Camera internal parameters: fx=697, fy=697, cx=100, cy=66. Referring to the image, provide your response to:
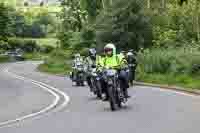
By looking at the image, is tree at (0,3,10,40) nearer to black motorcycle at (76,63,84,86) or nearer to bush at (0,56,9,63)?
bush at (0,56,9,63)

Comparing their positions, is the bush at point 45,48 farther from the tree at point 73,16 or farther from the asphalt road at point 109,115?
the asphalt road at point 109,115

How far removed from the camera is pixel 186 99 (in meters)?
21.5

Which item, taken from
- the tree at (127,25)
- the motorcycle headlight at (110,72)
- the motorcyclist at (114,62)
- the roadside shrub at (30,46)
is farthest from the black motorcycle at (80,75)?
the roadside shrub at (30,46)

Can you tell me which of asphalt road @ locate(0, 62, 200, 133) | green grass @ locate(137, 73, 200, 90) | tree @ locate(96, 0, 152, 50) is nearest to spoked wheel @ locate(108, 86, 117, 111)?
asphalt road @ locate(0, 62, 200, 133)

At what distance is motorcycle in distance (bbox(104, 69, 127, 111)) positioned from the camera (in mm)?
18266

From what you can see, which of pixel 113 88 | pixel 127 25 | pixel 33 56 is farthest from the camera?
pixel 33 56

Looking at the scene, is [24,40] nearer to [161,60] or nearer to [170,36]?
[170,36]

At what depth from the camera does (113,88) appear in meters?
18.4

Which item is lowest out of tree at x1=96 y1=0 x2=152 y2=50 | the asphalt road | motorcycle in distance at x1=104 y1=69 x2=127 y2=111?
the asphalt road

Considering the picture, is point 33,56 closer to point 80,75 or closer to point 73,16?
point 73,16

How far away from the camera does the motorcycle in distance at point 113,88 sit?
59.9 ft

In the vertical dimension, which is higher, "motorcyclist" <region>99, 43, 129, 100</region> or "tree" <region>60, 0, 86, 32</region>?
"tree" <region>60, 0, 86, 32</region>

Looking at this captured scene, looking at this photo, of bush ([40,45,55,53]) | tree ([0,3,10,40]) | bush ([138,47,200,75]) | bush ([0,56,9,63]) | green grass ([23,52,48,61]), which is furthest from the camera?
bush ([40,45,55,53])

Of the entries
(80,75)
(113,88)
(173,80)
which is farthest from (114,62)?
(80,75)
